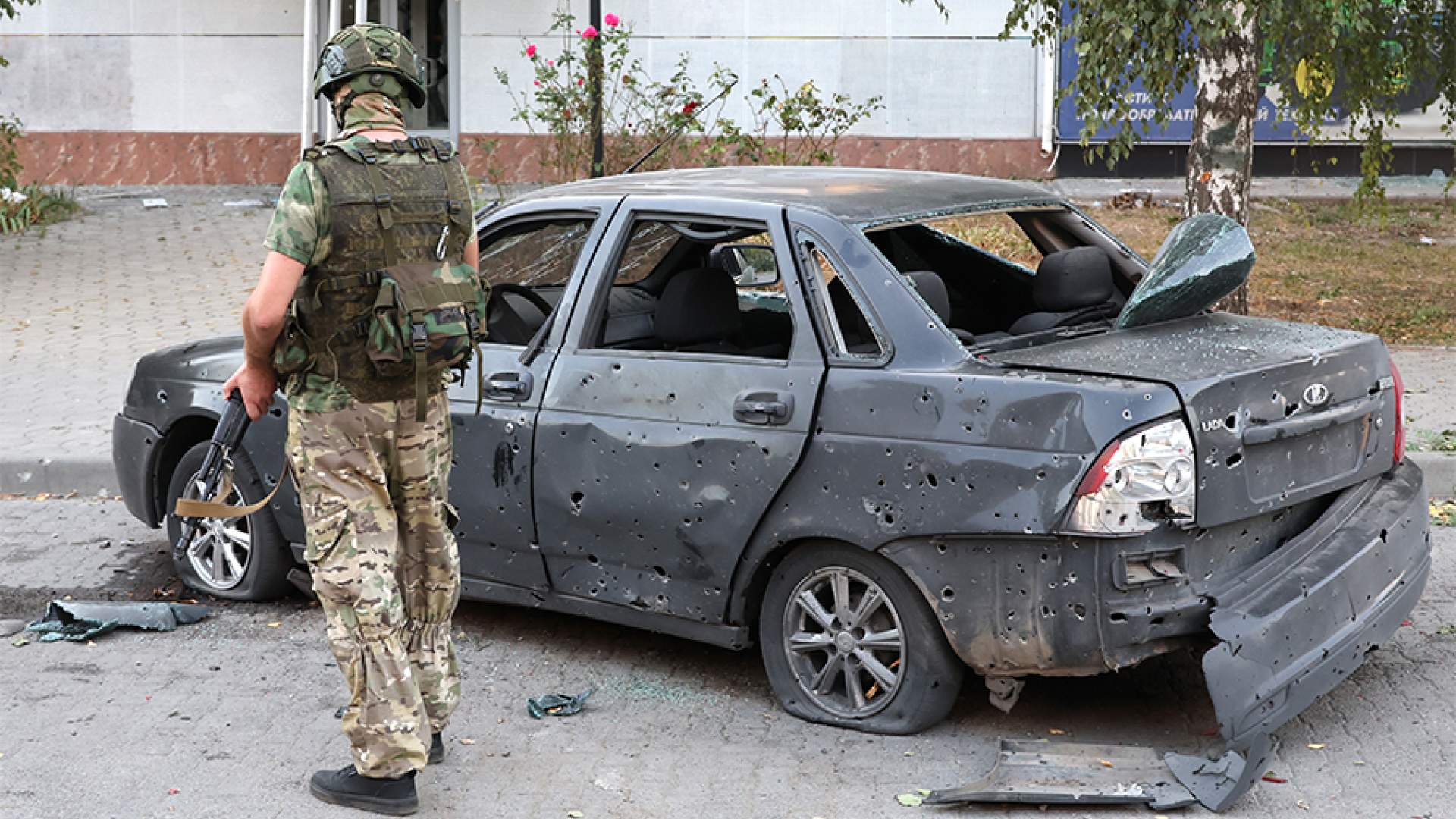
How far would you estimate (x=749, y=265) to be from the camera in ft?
21.1

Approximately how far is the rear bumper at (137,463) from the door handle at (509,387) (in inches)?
63.9

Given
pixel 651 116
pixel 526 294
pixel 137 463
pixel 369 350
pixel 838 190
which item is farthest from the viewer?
pixel 651 116

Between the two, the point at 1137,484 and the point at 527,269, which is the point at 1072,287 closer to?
the point at 1137,484

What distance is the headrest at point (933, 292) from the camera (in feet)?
15.7

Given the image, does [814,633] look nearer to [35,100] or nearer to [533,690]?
[533,690]

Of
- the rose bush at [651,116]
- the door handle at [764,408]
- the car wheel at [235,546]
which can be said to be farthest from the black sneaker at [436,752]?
the rose bush at [651,116]

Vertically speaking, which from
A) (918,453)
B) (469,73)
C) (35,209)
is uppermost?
(469,73)

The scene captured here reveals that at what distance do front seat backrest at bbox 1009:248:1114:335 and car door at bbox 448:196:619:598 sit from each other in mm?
1407

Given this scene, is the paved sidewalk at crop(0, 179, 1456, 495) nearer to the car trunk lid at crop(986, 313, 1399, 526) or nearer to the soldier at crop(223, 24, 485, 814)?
the car trunk lid at crop(986, 313, 1399, 526)

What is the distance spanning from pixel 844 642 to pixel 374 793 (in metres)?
1.34

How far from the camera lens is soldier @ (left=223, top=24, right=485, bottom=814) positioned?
Result: 4082mm

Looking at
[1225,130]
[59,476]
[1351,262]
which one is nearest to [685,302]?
[59,476]

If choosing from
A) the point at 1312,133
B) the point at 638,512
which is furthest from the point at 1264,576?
the point at 1312,133

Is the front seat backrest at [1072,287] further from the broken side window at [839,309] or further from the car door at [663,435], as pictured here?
the car door at [663,435]
